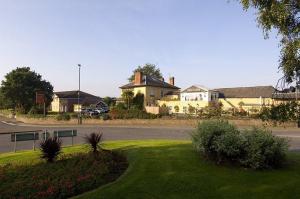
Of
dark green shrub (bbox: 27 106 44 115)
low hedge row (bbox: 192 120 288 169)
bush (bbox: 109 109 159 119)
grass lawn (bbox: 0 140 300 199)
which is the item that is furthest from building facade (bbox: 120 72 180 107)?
grass lawn (bbox: 0 140 300 199)

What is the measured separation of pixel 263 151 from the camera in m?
11.4

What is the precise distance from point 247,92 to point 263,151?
167 ft

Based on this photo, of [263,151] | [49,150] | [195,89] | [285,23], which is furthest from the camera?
[195,89]

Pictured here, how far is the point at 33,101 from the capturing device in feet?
A: 258

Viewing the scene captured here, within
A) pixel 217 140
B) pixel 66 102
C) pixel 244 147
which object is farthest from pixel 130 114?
pixel 66 102

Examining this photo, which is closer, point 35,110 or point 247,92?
point 247,92

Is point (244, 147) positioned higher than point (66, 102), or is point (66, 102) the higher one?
point (66, 102)

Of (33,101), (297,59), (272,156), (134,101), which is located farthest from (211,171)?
(33,101)

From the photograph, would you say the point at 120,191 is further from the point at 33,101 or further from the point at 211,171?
the point at 33,101

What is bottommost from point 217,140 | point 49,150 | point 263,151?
point 49,150

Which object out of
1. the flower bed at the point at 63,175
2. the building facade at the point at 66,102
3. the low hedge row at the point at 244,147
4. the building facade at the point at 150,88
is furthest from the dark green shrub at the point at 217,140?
the building facade at the point at 66,102

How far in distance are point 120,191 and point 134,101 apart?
56854mm

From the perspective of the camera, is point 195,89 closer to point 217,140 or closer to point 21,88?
point 21,88

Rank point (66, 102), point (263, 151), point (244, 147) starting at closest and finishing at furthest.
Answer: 1. point (263, 151)
2. point (244, 147)
3. point (66, 102)
